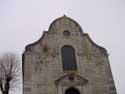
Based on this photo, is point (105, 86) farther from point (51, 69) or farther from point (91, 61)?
point (51, 69)

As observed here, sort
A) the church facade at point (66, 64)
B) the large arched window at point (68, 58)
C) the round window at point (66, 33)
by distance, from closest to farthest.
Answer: the church facade at point (66, 64) → the large arched window at point (68, 58) → the round window at point (66, 33)

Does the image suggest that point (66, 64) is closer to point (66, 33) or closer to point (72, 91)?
point (72, 91)

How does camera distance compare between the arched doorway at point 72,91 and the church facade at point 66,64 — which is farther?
the arched doorway at point 72,91

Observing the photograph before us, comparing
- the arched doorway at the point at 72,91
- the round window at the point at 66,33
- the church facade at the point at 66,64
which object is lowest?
the arched doorway at the point at 72,91

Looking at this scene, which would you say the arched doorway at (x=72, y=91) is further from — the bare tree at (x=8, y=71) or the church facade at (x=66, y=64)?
the bare tree at (x=8, y=71)

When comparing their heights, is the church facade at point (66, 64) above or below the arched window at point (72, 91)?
above

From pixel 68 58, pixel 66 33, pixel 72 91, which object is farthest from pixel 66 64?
pixel 66 33

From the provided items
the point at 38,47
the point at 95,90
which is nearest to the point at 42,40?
the point at 38,47

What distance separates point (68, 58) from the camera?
1936cm

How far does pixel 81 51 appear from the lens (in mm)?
19859

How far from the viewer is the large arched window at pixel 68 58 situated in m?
18.9

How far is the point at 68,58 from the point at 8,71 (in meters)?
6.49

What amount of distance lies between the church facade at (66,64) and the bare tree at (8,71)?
2.04 meters

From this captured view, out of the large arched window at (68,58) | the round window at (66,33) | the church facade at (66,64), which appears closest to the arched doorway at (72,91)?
the church facade at (66,64)
